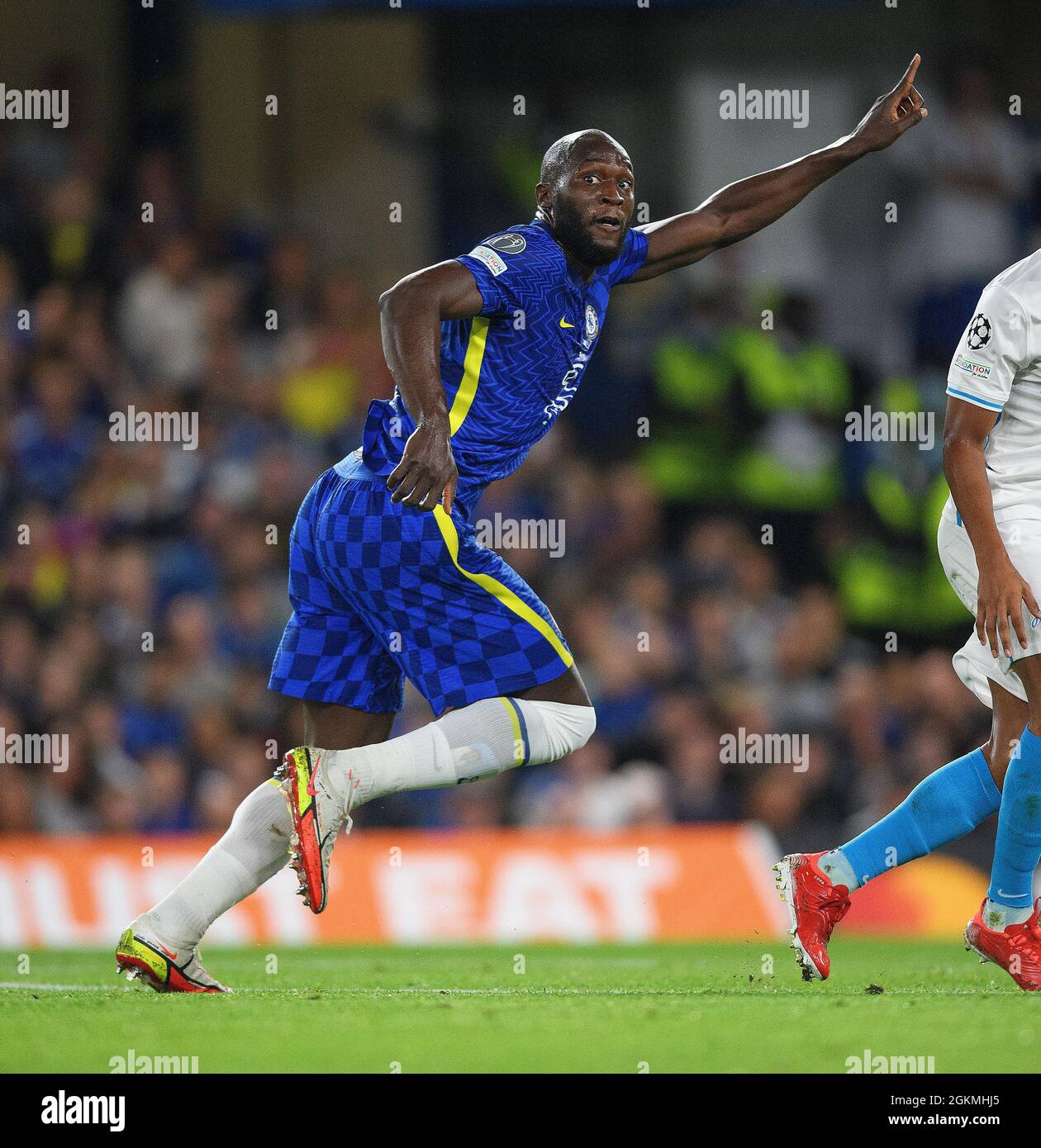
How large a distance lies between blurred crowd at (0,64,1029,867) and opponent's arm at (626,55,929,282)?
14.6 ft

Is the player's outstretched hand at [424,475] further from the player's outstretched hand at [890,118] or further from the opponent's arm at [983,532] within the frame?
the player's outstretched hand at [890,118]

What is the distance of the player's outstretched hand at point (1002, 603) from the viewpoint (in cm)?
443

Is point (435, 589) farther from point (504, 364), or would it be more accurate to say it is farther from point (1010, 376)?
point (1010, 376)

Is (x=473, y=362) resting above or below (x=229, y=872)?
above

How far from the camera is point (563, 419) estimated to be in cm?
1162

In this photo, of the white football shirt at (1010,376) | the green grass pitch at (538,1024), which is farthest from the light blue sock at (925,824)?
the white football shirt at (1010,376)

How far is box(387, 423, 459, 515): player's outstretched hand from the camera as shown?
4.20 meters

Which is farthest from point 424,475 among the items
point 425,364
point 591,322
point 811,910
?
point 811,910

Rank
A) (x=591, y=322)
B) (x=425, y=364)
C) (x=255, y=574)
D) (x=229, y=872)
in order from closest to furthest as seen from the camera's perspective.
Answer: (x=425, y=364), (x=229, y=872), (x=591, y=322), (x=255, y=574)

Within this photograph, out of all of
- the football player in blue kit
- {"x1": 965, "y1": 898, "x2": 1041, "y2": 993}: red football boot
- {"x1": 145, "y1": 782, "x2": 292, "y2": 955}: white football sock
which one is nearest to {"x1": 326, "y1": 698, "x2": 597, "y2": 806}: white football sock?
the football player in blue kit

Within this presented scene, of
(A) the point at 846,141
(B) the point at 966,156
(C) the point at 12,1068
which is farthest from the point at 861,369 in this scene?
(C) the point at 12,1068

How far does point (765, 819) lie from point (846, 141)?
4.90 meters

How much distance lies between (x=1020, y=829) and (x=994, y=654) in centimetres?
52

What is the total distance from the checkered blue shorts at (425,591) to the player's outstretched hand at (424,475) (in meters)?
0.34
